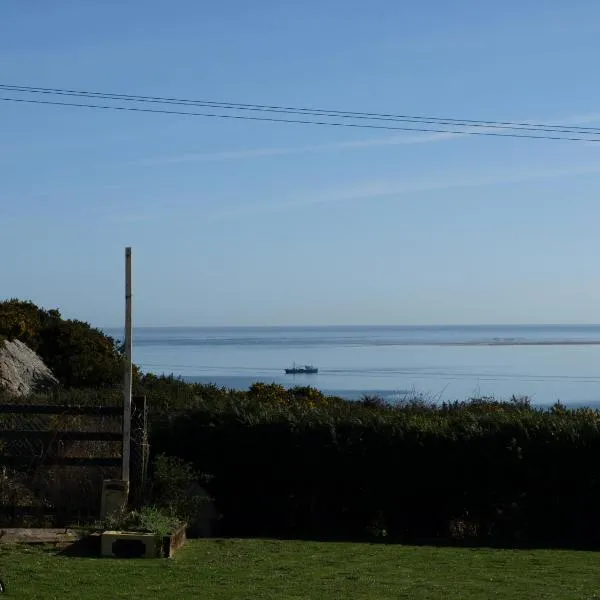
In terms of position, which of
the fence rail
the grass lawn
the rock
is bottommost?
the grass lawn

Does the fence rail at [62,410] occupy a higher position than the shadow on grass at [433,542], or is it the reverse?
the fence rail at [62,410]

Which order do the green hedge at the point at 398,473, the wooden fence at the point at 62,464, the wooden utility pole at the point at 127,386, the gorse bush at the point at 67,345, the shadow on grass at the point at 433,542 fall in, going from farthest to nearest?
the gorse bush at the point at 67,345 → the green hedge at the point at 398,473 → the shadow on grass at the point at 433,542 → the wooden fence at the point at 62,464 → the wooden utility pole at the point at 127,386

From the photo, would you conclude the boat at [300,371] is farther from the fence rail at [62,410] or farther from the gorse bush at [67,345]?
the fence rail at [62,410]

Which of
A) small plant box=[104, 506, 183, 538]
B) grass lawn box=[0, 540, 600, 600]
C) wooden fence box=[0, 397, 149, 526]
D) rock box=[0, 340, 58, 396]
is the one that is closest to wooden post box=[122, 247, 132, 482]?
wooden fence box=[0, 397, 149, 526]

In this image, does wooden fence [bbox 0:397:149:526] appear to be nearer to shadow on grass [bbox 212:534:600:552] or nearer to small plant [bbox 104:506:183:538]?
small plant [bbox 104:506:183:538]

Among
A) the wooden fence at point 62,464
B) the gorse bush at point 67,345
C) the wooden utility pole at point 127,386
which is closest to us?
the wooden utility pole at point 127,386

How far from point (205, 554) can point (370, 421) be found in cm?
351

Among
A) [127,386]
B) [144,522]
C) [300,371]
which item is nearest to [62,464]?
[127,386]

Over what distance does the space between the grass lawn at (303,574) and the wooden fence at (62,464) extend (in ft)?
4.81

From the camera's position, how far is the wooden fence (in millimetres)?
13656

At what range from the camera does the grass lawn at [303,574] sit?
31.8ft

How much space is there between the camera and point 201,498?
14.0 metres

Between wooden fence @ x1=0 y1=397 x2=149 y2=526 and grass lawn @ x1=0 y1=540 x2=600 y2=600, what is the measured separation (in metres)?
1.47

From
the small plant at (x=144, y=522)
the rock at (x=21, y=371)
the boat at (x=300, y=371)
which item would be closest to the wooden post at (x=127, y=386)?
the small plant at (x=144, y=522)
